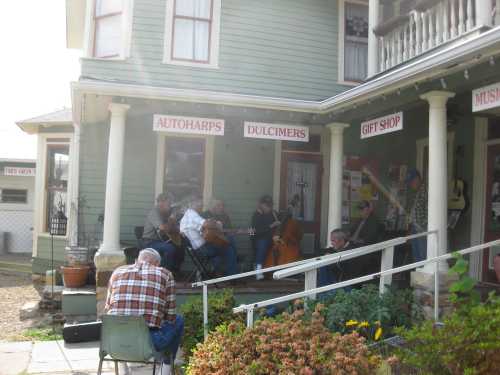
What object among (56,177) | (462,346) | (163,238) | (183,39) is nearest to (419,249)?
(163,238)

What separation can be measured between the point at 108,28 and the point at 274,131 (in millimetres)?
4006

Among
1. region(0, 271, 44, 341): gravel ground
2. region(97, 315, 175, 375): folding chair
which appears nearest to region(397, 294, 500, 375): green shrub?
region(97, 315, 175, 375): folding chair

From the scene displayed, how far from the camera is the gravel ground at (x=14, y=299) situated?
8.12 meters

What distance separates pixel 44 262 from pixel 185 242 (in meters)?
4.96

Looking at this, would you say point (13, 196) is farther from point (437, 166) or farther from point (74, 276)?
point (437, 166)

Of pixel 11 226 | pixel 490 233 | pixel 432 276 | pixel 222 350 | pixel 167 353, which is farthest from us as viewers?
pixel 11 226

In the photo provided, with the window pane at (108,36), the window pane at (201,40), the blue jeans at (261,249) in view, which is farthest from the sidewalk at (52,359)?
the window pane at (201,40)

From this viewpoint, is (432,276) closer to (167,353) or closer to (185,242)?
(167,353)

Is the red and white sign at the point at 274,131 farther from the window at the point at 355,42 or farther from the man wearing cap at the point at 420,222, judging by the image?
the window at the point at 355,42

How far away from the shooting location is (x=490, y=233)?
305 inches

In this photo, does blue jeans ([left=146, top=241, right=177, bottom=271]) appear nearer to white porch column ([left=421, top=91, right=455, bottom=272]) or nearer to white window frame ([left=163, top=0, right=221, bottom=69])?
white porch column ([left=421, top=91, right=455, bottom=272])

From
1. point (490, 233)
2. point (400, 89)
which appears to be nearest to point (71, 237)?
point (400, 89)

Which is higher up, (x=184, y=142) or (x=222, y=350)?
(x=184, y=142)

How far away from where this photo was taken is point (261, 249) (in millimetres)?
8445
